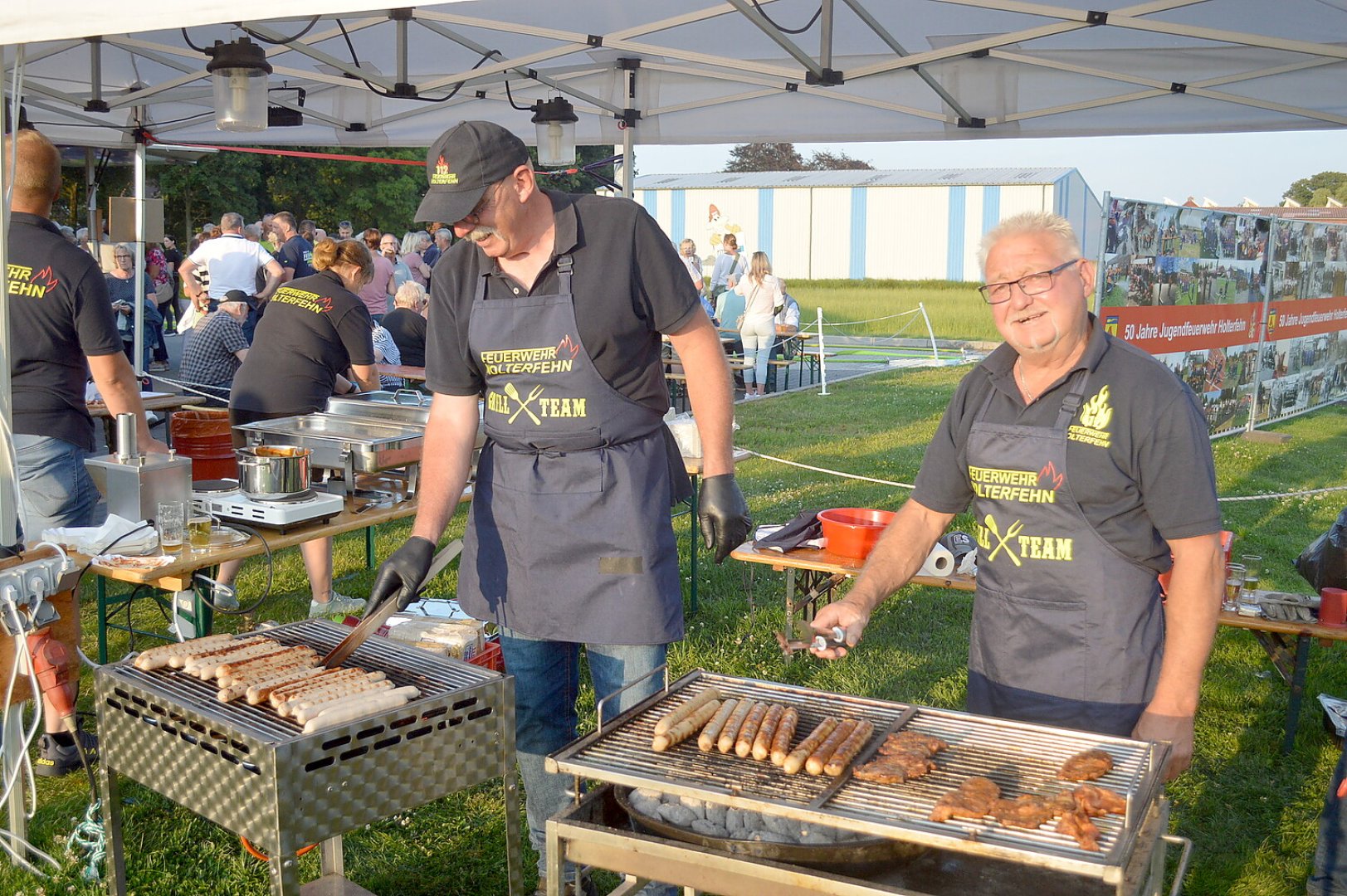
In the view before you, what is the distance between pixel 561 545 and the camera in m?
2.72

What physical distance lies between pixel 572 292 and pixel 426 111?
6669 mm

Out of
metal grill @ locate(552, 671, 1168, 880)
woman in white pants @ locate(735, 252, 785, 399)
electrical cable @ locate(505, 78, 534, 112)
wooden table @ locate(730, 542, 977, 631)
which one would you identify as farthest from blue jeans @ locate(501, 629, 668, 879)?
woman in white pants @ locate(735, 252, 785, 399)

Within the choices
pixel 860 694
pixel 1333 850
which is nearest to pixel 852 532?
pixel 860 694

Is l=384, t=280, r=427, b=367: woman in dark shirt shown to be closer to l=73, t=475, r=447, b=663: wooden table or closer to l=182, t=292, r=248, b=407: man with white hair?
l=182, t=292, r=248, b=407: man with white hair

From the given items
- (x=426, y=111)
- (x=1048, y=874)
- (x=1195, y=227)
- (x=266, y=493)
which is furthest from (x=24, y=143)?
(x=1195, y=227)

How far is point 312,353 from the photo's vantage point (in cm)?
541

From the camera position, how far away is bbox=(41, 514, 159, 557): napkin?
3.61 metres

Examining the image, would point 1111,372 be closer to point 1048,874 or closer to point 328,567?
point 1048,874

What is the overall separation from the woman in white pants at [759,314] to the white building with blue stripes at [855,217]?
19937 millimetres

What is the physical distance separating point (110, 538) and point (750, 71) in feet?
15.8

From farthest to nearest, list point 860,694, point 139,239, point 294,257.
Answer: point 294,257 → point 139,239 → point 860,694

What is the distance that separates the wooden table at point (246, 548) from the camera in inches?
140

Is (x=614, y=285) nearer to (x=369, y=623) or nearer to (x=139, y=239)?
(x=369, y=623)

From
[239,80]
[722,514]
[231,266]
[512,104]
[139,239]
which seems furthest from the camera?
[231,266]
